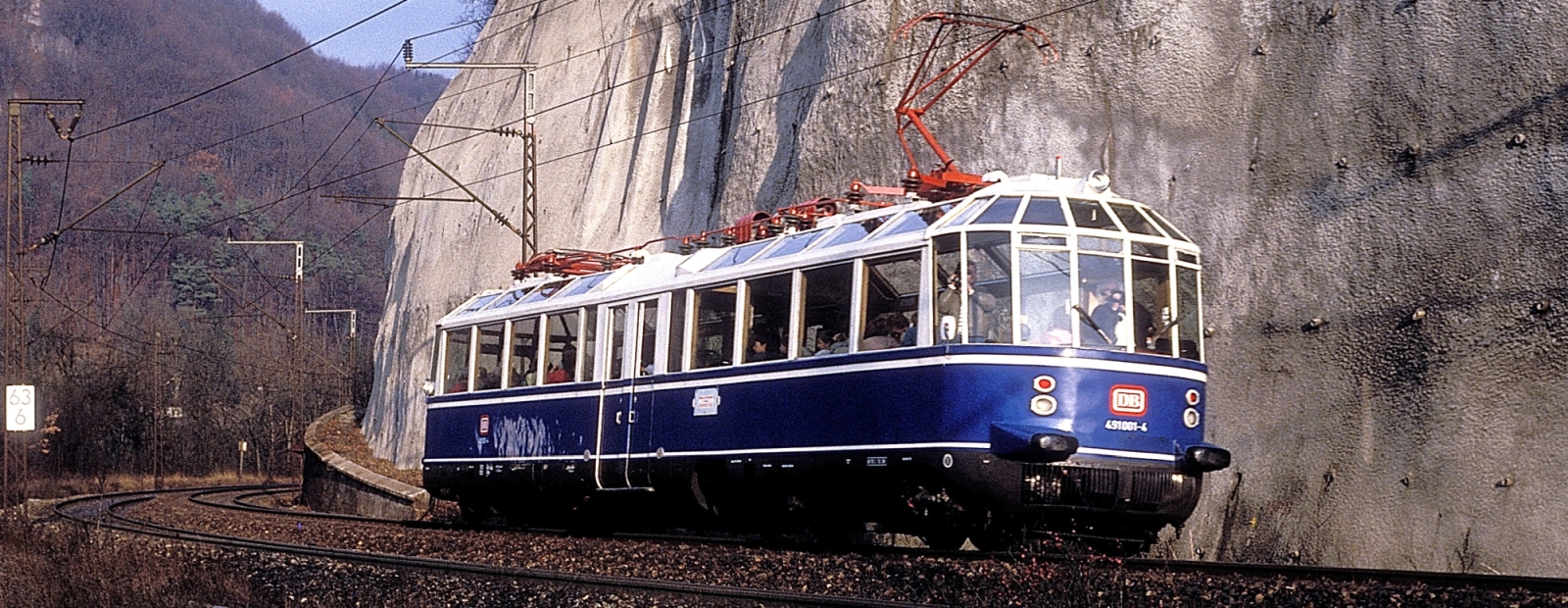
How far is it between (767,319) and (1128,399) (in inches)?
138

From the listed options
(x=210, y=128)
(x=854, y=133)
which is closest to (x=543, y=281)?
(x=854, y=133)

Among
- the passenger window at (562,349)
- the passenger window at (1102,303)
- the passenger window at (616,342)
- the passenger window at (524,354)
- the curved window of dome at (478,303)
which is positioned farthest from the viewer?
the curved window of dome at (478,303)

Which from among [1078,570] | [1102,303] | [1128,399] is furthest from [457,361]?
[1078,570]

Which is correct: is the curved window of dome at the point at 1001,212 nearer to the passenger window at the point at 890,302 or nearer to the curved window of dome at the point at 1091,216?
the curved window of dome at the point at 1091,216

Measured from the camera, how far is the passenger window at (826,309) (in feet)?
48.4

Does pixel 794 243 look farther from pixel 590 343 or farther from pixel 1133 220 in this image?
pixel 590 343

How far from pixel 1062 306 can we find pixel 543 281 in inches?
361

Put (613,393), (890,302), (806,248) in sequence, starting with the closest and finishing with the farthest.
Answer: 1. (890,302)
2. (806,248)
3. (613,393)

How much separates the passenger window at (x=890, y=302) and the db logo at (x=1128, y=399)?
1.64m

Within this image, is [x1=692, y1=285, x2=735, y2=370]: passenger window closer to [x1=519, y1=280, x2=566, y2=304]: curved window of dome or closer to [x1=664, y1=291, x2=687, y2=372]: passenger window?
[x1=664, y1=291, x2=687, y2=372]: passenger window

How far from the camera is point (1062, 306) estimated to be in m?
13.7

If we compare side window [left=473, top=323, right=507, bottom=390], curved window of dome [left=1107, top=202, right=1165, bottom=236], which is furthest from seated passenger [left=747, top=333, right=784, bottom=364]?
side window [left=473, top=323, right=507, bottom=390]

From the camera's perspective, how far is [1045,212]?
14.1 m

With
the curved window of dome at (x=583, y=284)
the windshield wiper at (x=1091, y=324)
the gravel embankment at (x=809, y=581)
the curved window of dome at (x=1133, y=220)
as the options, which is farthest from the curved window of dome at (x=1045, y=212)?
the curved window of dome at (x=583, y=284)
